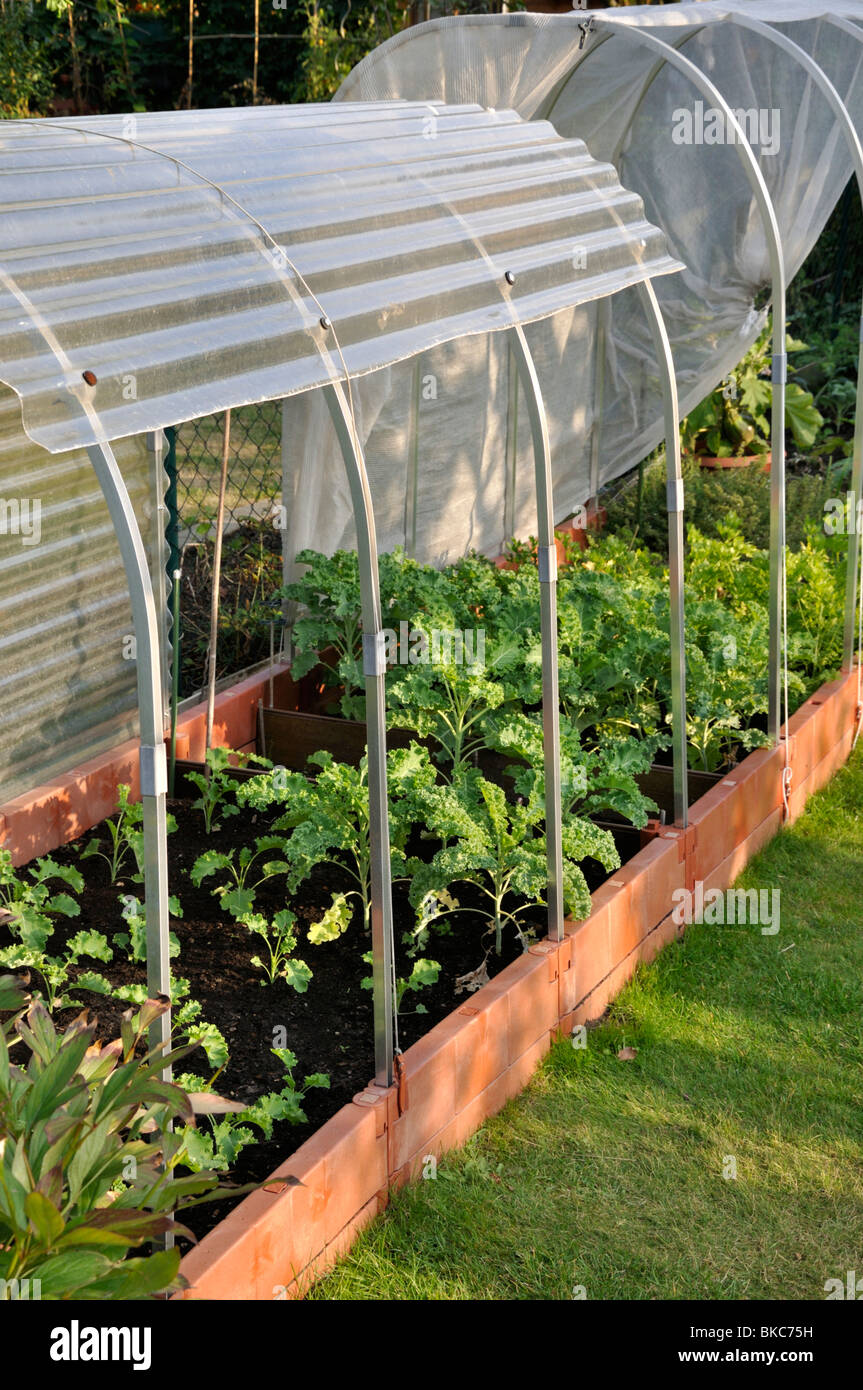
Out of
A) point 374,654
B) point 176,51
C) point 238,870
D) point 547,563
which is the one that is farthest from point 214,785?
point 176,51

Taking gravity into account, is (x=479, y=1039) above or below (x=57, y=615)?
below

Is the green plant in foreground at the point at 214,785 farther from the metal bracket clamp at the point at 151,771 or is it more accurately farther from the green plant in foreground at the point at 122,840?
the metal bracket clamp at the point at 151,771

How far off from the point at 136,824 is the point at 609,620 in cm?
188

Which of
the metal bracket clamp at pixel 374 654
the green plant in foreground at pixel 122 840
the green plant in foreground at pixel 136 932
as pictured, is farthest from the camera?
the green plant in foreground at pixel 122 840

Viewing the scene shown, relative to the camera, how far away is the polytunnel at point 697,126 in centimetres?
589

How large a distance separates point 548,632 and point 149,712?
1608mm

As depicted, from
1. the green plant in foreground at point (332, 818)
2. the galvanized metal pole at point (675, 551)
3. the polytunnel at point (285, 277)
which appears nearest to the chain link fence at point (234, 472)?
the green plant in foreground at point (332, 818)

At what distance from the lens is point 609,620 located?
17.7ft

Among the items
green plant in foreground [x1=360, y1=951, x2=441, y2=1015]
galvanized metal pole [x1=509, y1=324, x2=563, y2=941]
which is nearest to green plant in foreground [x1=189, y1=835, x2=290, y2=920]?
green plant in foreground [x1=360, y1=951, x2=441, y2=1015]

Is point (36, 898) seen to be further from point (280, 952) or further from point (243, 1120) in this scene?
point (243, 1120)

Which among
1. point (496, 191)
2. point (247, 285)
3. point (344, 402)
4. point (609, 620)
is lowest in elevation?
point (609, 620)

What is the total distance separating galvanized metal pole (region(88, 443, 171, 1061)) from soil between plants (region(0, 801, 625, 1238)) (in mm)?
812

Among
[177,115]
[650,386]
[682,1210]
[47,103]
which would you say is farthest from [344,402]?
[47,103]
